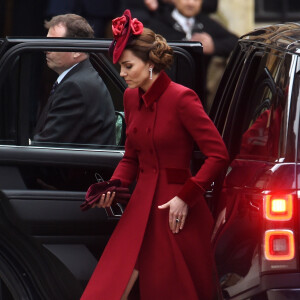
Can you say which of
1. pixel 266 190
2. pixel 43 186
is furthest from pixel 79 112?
pixel 266 190

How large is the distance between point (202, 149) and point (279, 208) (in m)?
0.61

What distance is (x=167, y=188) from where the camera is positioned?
5164mm

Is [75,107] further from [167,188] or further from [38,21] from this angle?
[38,21]

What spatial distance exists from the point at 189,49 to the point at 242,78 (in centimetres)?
28

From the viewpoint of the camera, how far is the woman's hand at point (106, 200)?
5132 mm

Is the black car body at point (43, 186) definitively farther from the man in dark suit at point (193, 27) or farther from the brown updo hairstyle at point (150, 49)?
the man in dark suit at point (193, 27)

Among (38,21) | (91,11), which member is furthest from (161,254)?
(38,21)

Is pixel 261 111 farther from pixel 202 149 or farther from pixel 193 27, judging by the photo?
pixel 193 27

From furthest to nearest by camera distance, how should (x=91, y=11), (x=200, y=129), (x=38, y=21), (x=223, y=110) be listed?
(x=38, y=21) → (x=91, y=11) → (x=223, y=110) → (x=200, y=129)

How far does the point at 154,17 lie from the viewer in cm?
1148

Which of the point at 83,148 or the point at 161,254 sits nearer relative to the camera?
the point at 161,254

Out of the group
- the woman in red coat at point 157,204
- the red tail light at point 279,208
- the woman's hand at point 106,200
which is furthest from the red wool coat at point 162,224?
the red tail light at point 279,208

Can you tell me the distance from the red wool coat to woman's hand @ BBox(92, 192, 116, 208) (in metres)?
0.13

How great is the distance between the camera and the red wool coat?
201 inches
